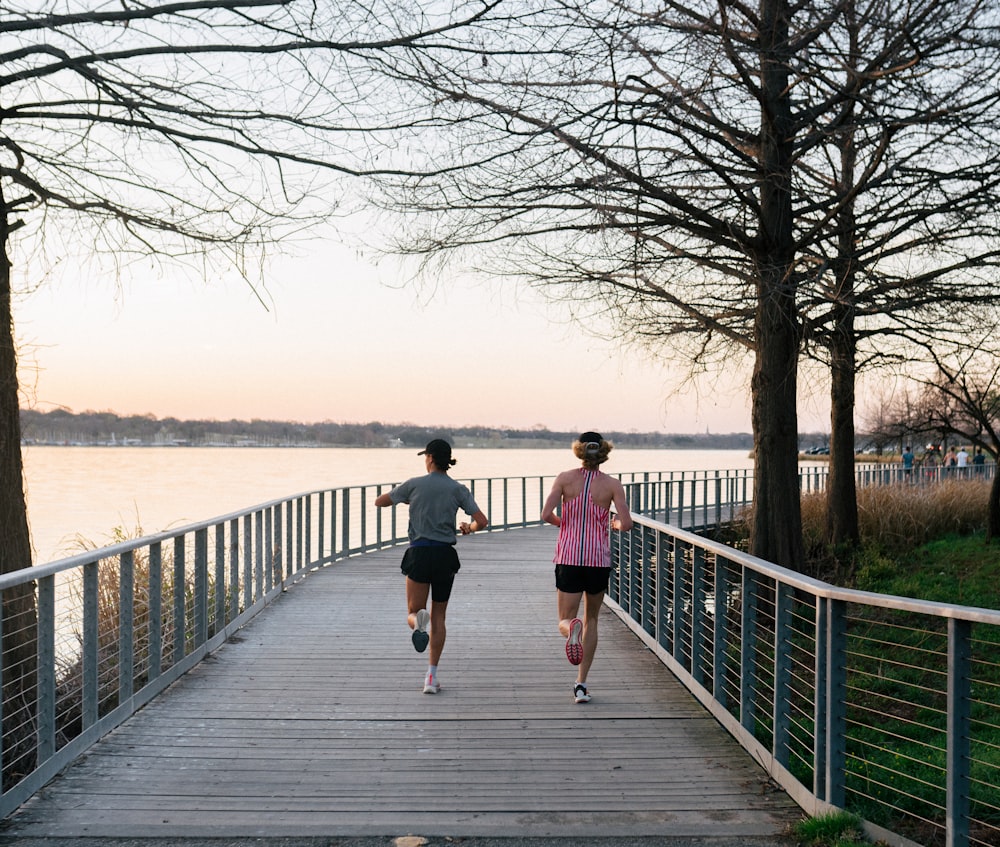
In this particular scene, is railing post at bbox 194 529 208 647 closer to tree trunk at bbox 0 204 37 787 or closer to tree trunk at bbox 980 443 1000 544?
tree trunk at bbox 0 204 37 787

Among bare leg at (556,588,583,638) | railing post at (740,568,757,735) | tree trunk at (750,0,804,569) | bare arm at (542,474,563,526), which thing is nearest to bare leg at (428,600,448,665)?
bare leg at (556,588,583,638)

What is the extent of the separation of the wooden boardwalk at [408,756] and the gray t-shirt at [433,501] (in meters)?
1.21

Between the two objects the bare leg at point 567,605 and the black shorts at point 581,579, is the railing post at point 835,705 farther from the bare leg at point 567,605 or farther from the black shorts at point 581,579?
the bare leg at point 567,605

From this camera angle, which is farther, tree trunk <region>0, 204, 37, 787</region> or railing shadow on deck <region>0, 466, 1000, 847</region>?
tree trunk <region>0, 204, 37, 787</region>

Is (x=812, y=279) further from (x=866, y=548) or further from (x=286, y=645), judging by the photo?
(x=866, y=548)

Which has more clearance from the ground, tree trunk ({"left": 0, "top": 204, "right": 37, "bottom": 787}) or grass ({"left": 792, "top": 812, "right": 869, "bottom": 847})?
tree trunk ({"left": 0, "top": 204, "right": 37, "bottom": 787})

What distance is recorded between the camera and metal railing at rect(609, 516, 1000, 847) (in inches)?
175

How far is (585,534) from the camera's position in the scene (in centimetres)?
793

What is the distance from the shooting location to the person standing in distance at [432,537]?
26.9 ft

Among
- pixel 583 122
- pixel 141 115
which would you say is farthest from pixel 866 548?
pixel 141 115

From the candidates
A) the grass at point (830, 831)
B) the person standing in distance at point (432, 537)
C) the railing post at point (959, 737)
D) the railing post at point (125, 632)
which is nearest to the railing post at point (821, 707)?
the grass at point (830, 831)

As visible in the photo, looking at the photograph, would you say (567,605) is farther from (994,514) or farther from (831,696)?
(994,514)

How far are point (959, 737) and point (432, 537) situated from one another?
458 cm

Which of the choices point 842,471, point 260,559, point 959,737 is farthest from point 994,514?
point 959,737
